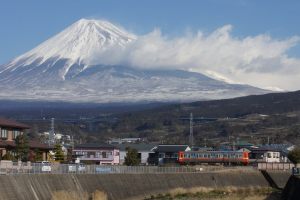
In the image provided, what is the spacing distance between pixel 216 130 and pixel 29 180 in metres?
130

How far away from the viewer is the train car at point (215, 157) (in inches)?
3100

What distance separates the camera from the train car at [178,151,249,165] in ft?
258

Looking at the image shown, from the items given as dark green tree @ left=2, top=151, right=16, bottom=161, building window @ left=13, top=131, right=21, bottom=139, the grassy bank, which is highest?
building window @ left=13, top=131, right=21, bottom=139

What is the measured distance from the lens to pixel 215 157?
3145 inches

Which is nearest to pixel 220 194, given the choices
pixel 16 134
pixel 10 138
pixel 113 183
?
pixel 113 183

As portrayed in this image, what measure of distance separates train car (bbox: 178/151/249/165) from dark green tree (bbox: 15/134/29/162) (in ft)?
90.2

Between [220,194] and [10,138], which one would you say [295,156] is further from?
[10,138]

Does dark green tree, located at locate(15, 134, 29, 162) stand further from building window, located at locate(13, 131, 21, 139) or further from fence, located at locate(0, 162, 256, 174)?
fence, located at locate(0, 162, 256, 174)

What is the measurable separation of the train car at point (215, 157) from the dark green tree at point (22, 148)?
90.2 feet

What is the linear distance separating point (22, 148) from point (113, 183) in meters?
13.4

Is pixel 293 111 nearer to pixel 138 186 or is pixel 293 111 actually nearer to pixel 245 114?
pixel 245 114

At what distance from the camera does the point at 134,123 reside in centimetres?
18675

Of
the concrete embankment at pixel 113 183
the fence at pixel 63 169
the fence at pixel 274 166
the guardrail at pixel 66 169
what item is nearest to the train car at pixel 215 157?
the fence at pixel 274 166

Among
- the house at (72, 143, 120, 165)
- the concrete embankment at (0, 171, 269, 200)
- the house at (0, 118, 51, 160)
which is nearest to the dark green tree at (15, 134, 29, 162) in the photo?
the house at (0, 118, 51, 160)
